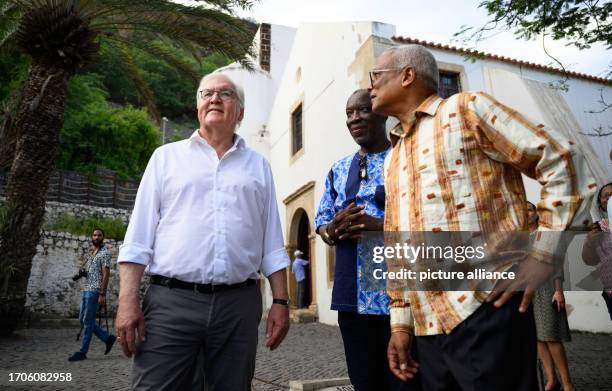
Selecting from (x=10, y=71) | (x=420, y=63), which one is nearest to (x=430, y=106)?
(x=420, y=63)

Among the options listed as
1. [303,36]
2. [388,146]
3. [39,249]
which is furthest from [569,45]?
[39,249]

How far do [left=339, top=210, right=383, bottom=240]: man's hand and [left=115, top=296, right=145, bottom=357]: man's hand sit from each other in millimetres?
963

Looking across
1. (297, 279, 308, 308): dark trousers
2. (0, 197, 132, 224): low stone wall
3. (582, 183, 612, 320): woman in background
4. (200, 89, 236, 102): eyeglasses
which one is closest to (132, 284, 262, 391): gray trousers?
(200, 89, 236, 102): eyeglasses

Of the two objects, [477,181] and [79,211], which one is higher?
[79,211]

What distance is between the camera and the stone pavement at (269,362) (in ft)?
14.9

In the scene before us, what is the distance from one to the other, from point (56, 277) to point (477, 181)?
1433 centimetres

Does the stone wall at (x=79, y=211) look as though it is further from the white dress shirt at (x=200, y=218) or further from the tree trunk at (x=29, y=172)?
the white dress shirt at (x=200, y=218)

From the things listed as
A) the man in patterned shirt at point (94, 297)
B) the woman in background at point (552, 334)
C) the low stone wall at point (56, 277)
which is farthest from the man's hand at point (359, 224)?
the low stone wall at point (56, 277)

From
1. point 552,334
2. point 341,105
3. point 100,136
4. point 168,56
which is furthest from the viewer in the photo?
point 100,136

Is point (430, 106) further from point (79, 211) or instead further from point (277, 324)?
point (79, 211)

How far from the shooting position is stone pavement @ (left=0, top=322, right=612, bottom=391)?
453 cm

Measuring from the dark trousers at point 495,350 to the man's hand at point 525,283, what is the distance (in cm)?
3

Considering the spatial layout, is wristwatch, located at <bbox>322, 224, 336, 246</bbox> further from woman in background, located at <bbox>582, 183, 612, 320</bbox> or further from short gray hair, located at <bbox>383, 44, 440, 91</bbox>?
woman in background, located at <bbox>582, 183, 612, 320</bbox>

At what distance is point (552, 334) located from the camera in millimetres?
3549
